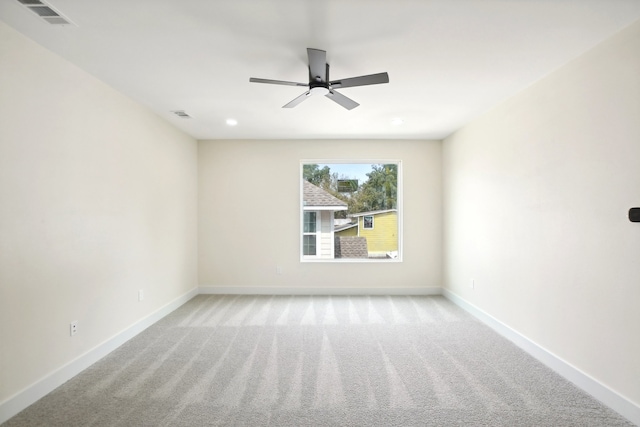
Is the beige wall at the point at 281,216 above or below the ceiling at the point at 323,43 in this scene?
below

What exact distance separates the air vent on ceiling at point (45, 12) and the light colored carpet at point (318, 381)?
8.10 ft

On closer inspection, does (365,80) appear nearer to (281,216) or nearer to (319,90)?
(319,90)

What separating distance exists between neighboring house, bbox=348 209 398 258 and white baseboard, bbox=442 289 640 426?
1814 mm

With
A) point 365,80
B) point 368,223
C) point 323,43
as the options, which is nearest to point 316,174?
point 368,223

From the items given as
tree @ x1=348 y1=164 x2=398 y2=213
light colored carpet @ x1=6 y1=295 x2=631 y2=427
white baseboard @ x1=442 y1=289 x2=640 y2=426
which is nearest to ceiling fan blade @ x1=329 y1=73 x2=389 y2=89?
light colored carpet @ x1=6 y1=295 x2=631 y2=427

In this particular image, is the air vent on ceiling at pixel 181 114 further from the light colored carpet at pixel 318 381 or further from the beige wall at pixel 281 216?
the light colored carpet at pixel 318 381

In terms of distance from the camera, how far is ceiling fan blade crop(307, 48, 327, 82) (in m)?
2.25

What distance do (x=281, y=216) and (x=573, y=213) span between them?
376 centimetres

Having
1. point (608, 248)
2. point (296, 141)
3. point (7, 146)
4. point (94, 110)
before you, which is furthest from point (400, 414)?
point (296, 141)

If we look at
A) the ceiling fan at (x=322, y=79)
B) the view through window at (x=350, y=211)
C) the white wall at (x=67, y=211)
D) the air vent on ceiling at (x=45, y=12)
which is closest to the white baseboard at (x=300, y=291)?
the view through window at (x=350, y=211)

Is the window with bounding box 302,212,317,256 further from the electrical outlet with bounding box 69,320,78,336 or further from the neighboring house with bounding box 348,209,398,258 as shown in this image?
the electrical outlet with bounding box 69,320,78,336

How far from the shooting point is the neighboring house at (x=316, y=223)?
5484 millimetres

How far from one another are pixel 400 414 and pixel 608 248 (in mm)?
1773

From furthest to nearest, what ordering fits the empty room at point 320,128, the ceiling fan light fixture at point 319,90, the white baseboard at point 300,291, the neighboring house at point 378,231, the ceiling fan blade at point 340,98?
the neighboring house at point 378,231
the white baseboard at point 300,291
the ceiling fan blade at point 340,98
the ceiling fan light fixture at point 319,90
the empty room at point 320,128
